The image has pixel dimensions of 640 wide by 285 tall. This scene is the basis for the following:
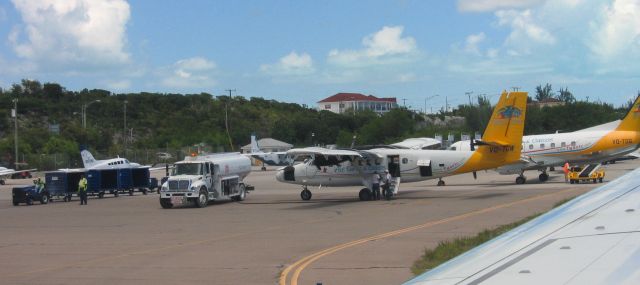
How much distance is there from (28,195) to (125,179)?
284 inches

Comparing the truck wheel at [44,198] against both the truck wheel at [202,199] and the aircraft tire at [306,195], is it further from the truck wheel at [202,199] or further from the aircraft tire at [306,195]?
the aircraft tire at [306,195]

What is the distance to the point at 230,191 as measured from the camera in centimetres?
3422

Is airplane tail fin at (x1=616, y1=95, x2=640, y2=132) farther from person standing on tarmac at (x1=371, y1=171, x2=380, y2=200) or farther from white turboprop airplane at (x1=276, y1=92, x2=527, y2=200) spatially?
person standing on tarmac at (x1=371, y1=171, x2=380, y2=200)

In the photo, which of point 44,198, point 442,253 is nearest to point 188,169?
point 44,198

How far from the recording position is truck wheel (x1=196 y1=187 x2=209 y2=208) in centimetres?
3118

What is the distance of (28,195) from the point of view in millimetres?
36938

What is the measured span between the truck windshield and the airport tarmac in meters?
1.74

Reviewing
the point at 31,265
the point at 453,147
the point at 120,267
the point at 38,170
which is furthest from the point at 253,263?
the point at 38,170

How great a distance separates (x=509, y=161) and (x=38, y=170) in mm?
56512

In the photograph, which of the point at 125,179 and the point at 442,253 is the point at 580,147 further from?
the point at 442,253

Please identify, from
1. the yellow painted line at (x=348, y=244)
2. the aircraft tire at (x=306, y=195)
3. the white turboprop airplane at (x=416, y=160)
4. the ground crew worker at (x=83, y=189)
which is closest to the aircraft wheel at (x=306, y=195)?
the aircraft tire at (x=306, y=195)

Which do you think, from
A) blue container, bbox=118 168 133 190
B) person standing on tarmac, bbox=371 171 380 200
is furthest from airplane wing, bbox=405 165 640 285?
blue container, bbox=118 168 133 190

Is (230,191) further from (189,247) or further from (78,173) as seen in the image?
Answer: (189,247)

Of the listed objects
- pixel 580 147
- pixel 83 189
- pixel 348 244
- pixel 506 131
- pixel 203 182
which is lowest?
pixel 348 244
